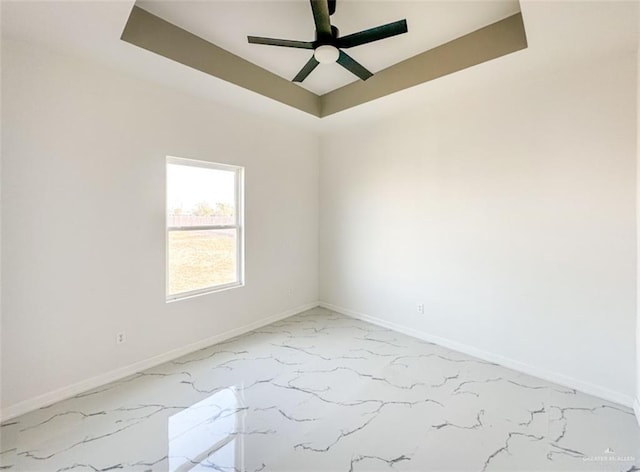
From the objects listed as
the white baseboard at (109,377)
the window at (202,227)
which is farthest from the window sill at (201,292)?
the white baseboard at (109,377)

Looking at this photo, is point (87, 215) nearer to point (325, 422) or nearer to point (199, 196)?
point (199, 196)

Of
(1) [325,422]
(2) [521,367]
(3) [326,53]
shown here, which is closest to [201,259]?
(1) [325,422]

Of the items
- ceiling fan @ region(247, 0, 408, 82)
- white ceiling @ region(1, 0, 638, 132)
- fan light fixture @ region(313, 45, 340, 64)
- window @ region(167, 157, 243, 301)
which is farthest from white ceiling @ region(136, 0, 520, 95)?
window @ region(167, 157, 243, 301)

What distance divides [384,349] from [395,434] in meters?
1.26

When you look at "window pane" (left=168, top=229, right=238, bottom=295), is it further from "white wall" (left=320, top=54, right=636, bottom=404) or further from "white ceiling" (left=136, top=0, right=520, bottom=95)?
"white ceiling" (left=136, top=0, right=520, bottom=95)

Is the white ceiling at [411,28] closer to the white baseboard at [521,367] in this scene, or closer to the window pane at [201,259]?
the window pane at [201,259]

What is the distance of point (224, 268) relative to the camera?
137 inches

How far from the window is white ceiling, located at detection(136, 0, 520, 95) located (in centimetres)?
122

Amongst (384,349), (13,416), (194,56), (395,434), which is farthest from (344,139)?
(13,416)

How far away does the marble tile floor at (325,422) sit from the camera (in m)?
1.69

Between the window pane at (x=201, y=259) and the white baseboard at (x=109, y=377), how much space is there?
0.60 metres

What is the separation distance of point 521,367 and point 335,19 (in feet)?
11.3

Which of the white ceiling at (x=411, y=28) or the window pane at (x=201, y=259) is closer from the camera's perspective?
the white ceiling at (x=411, y=28)

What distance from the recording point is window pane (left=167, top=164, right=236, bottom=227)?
3.01 m
